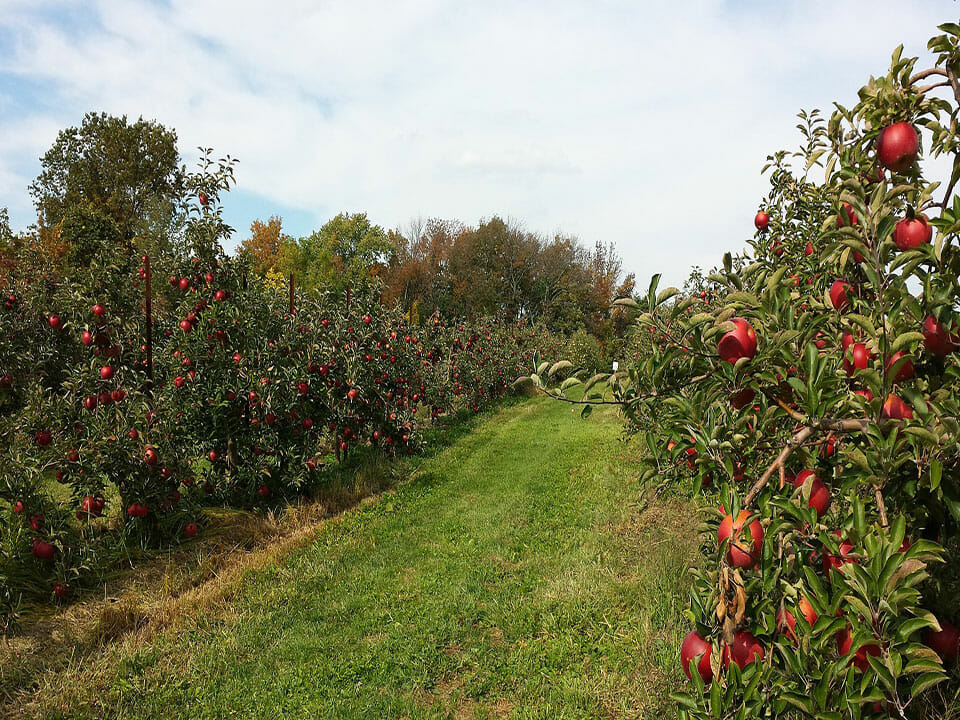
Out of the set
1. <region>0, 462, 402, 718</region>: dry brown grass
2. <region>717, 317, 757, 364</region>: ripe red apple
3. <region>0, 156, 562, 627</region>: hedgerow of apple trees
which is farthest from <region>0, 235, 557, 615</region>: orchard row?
<region>717, 317, 757, 364</region>: ripe red apple

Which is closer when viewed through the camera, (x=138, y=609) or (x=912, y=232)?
(x=912, y=232)

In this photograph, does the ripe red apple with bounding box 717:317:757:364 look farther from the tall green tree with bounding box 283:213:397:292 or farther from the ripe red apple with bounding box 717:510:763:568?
the tall green tree with bounding box 283:213:397:292

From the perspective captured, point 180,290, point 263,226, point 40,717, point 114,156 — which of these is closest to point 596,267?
point 263,226

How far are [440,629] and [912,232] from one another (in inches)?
138

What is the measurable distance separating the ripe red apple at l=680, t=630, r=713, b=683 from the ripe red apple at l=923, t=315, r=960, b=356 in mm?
916

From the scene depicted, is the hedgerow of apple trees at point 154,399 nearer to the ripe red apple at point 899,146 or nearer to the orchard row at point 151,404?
the orchard row at point 151,404

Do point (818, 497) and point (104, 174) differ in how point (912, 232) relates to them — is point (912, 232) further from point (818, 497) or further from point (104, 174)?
point (104, 174)

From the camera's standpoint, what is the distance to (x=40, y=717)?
2.86 metres

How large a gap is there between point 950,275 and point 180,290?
5.77m

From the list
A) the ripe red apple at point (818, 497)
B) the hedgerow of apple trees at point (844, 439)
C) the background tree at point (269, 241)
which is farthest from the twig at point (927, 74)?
the background tree at point (269, 241)

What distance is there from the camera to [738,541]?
1.31 meters

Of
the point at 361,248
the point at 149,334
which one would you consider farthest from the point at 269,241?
the point at 149,334

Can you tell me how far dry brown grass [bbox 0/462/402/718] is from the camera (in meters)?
3.18

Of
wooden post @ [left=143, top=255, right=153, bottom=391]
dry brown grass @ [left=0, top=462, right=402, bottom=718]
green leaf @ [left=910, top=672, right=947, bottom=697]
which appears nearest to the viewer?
green leaf @ [left=910, top=672, right=947, bottom=697]
